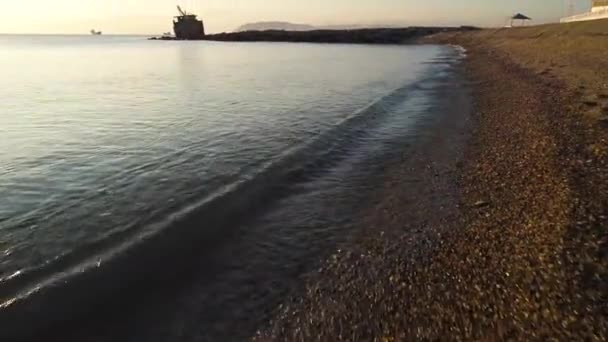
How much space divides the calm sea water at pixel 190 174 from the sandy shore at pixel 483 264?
1.16m

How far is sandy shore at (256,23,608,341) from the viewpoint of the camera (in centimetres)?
532

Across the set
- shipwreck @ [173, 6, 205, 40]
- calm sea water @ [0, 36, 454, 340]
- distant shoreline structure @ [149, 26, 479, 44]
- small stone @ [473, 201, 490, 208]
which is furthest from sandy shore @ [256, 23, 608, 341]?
shipwreck @ [173, 6, 205, 40]

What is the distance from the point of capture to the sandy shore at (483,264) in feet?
17.5

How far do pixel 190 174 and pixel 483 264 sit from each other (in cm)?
794

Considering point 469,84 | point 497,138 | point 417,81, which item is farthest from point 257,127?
point 417,81

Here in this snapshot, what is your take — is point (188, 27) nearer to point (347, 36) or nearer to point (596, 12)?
point (347, 36)

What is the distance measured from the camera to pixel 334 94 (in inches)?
1054

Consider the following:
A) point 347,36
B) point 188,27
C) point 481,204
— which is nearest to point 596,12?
point 481,204

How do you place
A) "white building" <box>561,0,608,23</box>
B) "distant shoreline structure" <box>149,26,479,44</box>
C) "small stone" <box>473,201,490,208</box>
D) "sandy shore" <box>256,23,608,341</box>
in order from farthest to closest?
"distant shoreline structure" <box>149,26,479,44</box>, "white building" <box>561,0,608,23</box>, "small stone" <box>473,201,490,208</box>, "sandy shore" <box>256,23,608,341</box>

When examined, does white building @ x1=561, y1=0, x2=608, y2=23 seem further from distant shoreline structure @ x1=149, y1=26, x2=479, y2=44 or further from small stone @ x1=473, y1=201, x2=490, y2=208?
small stone @ x1=473, y1=201, x2=490, y2=208

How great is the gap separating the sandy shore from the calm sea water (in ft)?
3.80

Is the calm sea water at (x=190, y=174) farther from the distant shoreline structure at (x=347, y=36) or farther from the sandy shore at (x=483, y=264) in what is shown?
the distant shoreline structure at (x=347, y=36)

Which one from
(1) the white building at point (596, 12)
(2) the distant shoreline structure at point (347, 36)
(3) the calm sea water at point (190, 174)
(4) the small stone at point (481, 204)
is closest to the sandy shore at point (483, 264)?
(4) the small stone at point (481, 204)

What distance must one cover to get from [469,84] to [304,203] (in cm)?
2215
